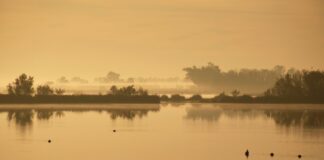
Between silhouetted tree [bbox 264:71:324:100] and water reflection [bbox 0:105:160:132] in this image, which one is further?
silhouetted tree [bbox 264:71:324:100]

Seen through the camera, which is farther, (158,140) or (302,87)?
(302,87)

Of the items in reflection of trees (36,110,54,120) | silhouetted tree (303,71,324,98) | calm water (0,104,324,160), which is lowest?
calm water (0,104,324,160)

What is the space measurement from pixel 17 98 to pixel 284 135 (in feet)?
287

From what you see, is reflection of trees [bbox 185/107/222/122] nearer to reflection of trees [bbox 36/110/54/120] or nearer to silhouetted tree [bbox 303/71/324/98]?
reflection of trees [bbox 36/110/54/120]

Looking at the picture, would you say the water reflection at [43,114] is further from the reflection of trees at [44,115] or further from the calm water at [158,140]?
the calm water at [158,140]

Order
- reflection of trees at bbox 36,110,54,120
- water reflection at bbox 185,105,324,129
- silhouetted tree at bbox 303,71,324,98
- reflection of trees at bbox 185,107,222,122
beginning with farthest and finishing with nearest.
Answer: silhouetted tree at bbox 303,71,324,98 → reflection of trees at bbox 185,107,222,122 → reflection of trees at bbox 36,110,54,120 → water reflection at bbox 185,105,324,129

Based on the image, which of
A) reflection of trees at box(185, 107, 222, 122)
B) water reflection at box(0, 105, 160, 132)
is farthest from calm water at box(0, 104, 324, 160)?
reflection of trees at box(185, 107, 222, 122)

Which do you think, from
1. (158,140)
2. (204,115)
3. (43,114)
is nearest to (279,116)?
(204,115)

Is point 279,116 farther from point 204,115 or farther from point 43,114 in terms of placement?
point 43,114

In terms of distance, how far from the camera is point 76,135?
59750mm

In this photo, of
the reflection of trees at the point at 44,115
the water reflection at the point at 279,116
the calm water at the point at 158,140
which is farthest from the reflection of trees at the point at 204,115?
the reflection of trees at the point at 44,115

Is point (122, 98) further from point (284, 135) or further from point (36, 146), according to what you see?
point (36, 146)

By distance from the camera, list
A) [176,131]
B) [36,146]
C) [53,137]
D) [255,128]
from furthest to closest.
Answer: [255,128]
[176,131]
[53,137]
[36,146]

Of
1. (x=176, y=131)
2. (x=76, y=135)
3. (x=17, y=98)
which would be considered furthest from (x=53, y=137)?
(x=17, y=98)
